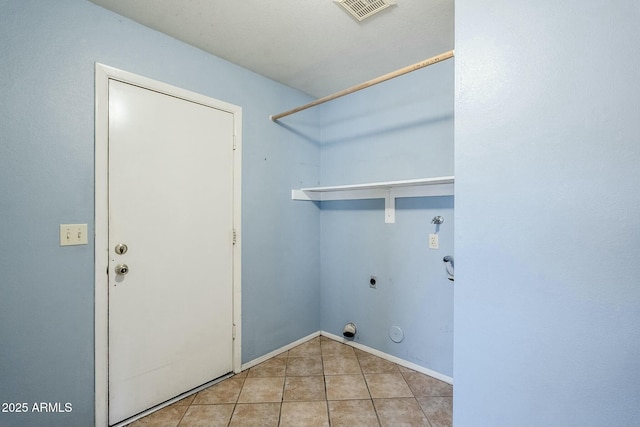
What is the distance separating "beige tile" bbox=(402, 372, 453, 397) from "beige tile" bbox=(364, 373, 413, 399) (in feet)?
0.16

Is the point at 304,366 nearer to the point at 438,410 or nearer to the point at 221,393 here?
the point at 221,393

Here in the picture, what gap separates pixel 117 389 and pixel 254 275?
105 cm

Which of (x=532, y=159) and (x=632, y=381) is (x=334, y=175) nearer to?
(x=532, y=159)

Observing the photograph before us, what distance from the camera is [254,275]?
2.22 m

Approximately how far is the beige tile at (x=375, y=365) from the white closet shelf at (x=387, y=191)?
118 centimetres

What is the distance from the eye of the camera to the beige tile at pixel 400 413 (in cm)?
157

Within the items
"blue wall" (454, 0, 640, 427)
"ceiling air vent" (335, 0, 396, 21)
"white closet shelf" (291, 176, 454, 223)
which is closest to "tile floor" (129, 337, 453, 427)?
"blue wall" (454, 0, 640, 427)

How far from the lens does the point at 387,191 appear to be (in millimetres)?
2279

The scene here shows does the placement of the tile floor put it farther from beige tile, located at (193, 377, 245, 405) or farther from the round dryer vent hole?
the round dryer vent hole

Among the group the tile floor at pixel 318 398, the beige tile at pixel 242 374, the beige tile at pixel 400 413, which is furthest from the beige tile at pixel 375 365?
the beige tile at pixel 242 374

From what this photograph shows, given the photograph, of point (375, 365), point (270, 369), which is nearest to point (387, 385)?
point (375, 365)

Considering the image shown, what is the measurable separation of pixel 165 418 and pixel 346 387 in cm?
116

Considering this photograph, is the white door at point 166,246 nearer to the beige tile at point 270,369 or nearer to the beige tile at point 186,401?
the beige tile at point 186,401

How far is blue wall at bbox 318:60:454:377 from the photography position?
200 centimetres
